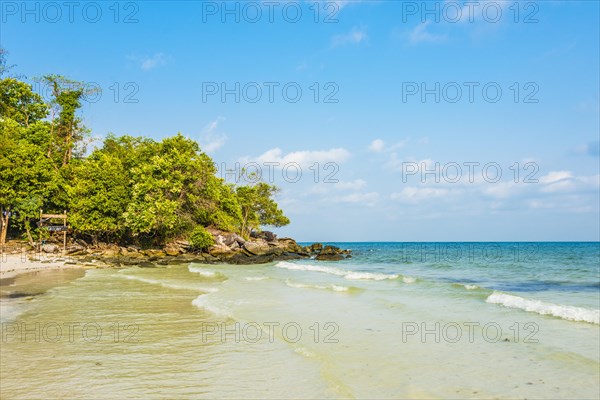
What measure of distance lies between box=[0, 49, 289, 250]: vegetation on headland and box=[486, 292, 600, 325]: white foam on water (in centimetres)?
2708

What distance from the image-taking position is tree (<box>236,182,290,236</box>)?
48.2 m

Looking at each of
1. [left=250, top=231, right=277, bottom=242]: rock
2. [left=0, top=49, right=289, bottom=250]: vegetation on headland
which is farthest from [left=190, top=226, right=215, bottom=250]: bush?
[left=250, top=231, right=277, bottom=242]: rock

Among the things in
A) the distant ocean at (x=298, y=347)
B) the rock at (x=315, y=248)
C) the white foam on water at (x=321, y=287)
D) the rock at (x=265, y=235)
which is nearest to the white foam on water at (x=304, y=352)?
the distant ocean at (x=298, y=347)

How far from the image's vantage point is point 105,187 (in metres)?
35.5

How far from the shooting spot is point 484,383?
6117mm

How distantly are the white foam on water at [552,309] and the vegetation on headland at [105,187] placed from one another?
1066 inches

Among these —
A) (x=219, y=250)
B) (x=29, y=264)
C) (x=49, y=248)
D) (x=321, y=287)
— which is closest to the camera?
(x=321, y=287)

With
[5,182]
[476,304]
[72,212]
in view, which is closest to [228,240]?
[72,212]

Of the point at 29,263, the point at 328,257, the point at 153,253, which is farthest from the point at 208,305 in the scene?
the point at 328,257

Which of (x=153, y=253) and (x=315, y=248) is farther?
(x=315, y=248)

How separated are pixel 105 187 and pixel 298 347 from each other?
32.6m

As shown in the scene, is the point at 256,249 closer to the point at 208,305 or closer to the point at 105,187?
the point at 105,187

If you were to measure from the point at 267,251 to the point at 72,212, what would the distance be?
58.8 feet

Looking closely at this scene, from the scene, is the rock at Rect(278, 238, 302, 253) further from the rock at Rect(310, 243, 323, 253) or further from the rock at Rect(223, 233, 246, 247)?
the rock at Rect(223, 233, 246, 247)
